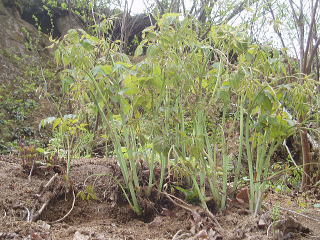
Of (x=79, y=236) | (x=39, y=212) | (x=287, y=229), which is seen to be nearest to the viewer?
(x=79, y=236)

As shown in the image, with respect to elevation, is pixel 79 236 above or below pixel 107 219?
above

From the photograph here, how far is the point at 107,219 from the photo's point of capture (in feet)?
5.97

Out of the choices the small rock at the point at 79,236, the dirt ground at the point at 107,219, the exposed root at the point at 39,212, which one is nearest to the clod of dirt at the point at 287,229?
the dirt ground at the point at 107,219

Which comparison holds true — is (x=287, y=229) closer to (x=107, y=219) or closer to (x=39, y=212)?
(x=107, y=219)

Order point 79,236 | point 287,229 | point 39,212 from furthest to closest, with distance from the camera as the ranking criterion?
point 39,212 < point 287,229 < point 79,236

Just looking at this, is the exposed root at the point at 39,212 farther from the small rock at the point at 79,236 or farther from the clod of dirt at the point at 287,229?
the clod of dirt at the point at 287,229

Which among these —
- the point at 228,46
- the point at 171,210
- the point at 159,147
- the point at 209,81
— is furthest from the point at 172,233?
the point at 228,46

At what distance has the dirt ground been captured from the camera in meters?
1.47

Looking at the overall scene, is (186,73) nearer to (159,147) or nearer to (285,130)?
(159,147)

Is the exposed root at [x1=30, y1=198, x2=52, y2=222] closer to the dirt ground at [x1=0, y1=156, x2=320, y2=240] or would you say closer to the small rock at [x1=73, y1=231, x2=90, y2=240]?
the dirt ground at [x1=0, y1=156, x2=320, y2=240]

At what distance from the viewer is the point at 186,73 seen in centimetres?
156

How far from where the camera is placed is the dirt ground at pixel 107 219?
1466 mm

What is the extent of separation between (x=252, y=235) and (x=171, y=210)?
561 mm

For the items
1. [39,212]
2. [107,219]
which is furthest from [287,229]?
[39,212]
